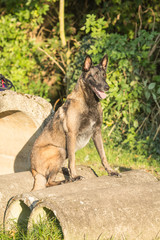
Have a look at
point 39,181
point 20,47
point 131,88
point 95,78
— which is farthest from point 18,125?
point 20,47

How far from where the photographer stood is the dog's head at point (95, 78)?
3.94 m

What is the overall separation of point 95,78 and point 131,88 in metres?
2.89

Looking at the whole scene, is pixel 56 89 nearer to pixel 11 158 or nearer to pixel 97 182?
pixel 11 158

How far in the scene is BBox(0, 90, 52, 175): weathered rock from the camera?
14.8ft

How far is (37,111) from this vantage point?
4594 millimetres

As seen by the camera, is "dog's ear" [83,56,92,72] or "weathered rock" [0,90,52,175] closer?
"dog's ear" [83,56,92,72]

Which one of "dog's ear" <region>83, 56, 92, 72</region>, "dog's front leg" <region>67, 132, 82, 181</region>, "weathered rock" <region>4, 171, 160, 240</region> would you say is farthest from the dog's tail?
"dog's ear" <region>83, 56, 92, 72</region>

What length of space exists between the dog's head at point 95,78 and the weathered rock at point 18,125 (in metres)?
0.89

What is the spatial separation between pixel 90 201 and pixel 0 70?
5469 mm

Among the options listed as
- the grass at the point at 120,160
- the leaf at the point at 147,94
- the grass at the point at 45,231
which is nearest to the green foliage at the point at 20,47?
the grass at the point at 120,160

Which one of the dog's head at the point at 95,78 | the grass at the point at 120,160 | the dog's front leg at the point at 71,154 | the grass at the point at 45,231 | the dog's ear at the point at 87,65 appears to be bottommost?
the grass at the point at 120,160

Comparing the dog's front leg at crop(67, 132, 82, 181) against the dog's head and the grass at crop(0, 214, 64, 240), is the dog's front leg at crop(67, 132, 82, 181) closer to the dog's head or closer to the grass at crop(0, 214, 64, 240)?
the dog's head

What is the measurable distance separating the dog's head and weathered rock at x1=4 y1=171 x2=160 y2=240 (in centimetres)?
104

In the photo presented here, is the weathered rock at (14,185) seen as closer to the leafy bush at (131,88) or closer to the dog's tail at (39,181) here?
the dog's tail at (39,181)
